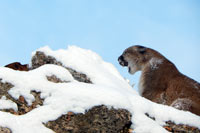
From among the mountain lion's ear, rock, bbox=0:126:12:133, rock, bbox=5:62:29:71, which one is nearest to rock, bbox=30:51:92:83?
rock, bbox=5:62:29:71

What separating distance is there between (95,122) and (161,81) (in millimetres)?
6759

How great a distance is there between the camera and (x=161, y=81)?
12.9 m

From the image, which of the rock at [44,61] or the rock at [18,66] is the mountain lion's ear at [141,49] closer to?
the rock at [18,66]

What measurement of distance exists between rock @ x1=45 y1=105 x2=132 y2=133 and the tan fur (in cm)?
462

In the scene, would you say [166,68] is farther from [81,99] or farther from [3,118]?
[3,118]

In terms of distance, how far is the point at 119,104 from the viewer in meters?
6.75

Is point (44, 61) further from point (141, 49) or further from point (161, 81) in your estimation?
point (141, 49)

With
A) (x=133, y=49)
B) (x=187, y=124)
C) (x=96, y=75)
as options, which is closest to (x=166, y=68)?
(x=133, y=49)

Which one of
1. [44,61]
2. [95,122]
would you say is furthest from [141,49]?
[95,122]

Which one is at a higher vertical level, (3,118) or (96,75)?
(96,75)

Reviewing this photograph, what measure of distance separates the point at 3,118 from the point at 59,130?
0.97 m

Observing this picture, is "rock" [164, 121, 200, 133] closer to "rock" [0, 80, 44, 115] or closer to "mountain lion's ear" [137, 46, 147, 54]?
"rock" [0, 80, 44, 115]

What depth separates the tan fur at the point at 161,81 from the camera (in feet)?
36.7

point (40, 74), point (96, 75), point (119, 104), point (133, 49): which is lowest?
point (119, 104)
